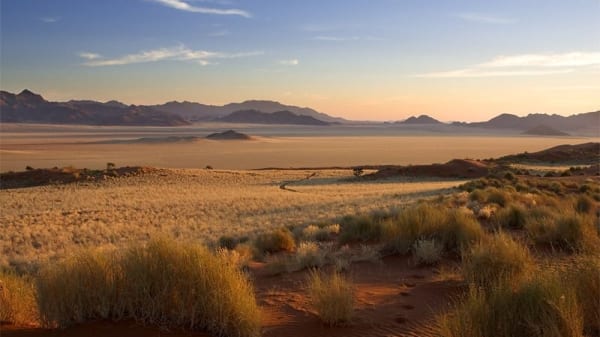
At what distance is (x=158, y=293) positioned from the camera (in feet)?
20.0

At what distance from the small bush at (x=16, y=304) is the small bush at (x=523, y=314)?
4.86 metres

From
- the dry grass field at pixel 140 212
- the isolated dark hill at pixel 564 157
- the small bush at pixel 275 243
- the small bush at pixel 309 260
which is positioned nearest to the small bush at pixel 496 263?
the small bush at pixel 309 260

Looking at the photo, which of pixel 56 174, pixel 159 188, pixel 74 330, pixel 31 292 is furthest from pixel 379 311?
pixel 56 174

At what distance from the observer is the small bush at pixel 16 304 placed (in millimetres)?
6448

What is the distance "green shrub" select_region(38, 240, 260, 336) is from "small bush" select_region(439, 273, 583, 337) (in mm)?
2233

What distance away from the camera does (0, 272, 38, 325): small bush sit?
21.2 ft

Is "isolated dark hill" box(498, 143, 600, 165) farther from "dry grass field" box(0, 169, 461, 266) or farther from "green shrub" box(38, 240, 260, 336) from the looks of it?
"green shrub" box(38, 240, 260, 336)

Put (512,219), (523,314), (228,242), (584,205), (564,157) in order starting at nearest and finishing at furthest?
(523,314), (512,219), (228,242), (584,205), (564,157)

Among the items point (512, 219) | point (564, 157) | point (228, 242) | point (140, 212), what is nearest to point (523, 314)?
point (512, 219)

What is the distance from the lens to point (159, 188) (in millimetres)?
39844

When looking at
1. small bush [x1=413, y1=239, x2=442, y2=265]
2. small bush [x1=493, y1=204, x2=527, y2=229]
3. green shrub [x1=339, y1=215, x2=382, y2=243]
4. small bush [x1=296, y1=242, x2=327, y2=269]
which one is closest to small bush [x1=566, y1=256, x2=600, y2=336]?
small bush [x1=413, y1=239, x2=442, y2=265]

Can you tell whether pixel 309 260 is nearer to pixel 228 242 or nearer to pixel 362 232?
pixel 362 232

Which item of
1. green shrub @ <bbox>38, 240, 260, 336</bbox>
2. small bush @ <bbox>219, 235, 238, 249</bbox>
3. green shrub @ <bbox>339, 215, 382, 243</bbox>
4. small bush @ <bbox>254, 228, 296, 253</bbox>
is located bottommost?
small bush @ <bbox>219, 235, 238, 249</bbox>

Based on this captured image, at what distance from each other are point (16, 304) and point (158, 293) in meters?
1.92
